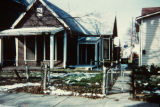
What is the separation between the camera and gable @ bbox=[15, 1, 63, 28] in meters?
18.3

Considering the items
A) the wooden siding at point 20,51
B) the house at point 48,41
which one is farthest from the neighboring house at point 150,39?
the wooden siding at point 20,51

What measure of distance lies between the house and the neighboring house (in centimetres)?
503

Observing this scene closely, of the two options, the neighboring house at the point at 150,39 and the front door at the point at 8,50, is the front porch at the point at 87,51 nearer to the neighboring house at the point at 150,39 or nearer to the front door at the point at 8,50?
the neighboring house at the point at 150,39

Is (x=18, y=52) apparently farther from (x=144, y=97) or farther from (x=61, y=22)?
(x=144, y=97)

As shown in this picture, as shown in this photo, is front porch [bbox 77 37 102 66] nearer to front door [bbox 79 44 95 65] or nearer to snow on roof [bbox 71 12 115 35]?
front door [bbox 79 44 95 65]

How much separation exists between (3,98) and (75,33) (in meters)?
13.5

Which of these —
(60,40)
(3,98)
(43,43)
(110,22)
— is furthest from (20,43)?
(3,98)

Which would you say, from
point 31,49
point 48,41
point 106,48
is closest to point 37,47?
point 31,49

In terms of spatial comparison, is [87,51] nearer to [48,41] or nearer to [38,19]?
[48,41]

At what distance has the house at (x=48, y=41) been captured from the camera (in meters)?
17.2

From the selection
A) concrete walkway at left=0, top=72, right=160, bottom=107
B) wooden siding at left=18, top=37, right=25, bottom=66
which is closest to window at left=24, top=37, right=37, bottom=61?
wooden siding at left=18, top=37, right=25, bottom=66

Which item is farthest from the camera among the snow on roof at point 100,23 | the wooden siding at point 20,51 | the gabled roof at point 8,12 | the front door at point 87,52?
the gabled roof at point 8,12

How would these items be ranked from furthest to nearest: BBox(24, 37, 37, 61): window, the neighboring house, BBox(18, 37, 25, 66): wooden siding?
BBox(18, 37, 25, 66): wooden siding
BBox(24, 37, 37, 61): window
the neighboring house

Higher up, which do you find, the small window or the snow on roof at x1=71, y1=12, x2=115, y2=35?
the snow on roof at x1=71, y1=12, x2=115, y2=35
